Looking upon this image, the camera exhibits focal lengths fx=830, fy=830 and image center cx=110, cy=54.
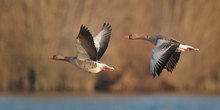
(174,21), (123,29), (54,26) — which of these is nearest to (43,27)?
(54,26)

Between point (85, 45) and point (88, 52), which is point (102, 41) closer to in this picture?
point (88, 52)

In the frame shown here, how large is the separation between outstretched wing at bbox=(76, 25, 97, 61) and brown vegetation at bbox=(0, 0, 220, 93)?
529 inches

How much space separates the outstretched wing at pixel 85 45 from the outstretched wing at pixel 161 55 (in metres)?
1.44

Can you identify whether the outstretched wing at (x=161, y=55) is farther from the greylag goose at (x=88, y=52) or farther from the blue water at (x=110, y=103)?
the blue water at (x=110, y=103)

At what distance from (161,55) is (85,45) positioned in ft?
6.28

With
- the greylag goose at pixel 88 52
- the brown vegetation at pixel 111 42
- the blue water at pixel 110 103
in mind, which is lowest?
the blue water at pixel 110 103

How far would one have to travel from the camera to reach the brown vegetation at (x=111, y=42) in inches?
1244

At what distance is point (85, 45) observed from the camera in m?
17.2

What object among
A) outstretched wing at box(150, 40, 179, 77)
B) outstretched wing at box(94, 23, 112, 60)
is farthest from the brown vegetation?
outstretched wing at box(150, 40, 179, 77)

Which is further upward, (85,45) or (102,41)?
(102,41)

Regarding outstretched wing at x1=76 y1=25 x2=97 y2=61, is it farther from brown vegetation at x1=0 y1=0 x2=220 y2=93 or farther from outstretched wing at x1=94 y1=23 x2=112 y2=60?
brown vegetation at x1=0 y1=0 x2=220 y2=93

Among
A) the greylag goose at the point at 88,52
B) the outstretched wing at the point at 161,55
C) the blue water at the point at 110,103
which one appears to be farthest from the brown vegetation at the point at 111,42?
the outstretched wing at the point at 161,55

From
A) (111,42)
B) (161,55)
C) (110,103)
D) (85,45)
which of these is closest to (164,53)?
(161,55)

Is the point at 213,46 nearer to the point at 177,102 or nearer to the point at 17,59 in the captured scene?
the point at 177,102
